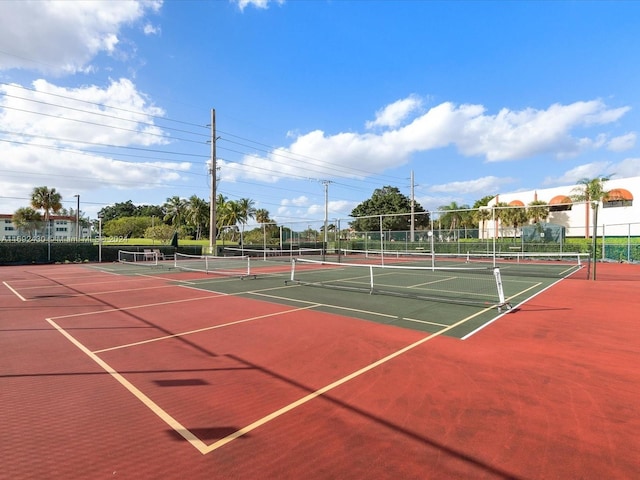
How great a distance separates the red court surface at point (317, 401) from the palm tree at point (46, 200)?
236 feet

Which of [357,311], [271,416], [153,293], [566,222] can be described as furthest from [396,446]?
[566,222]

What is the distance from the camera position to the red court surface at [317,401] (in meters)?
3.46

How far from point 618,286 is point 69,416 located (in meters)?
20.2

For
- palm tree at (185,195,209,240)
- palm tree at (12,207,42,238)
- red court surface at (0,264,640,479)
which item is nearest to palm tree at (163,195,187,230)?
palm tree at (185,195,209,240)

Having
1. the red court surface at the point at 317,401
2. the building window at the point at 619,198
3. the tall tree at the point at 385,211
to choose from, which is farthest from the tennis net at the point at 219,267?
the building window at the point at 619,198

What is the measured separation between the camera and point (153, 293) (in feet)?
47.9

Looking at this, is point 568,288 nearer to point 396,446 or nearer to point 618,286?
point 618,286

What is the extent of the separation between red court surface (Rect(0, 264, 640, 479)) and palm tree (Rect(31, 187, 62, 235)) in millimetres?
71817

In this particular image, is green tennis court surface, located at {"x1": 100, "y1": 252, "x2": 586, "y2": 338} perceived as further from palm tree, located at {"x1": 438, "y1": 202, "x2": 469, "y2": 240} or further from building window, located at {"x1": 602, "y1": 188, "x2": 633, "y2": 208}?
palm tree, located at {"x1": 438, "y1": 202, "x2": 469, "y2": 240}

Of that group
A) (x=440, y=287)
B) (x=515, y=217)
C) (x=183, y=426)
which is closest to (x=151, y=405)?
(x=183, y=426)

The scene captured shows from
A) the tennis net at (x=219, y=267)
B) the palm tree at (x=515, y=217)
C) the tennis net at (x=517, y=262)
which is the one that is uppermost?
the palm tree at (x=515, y=217)

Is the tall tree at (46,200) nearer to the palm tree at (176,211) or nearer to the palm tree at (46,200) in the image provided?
the palm tree at (46,200)

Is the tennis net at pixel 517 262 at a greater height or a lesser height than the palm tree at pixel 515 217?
lesser

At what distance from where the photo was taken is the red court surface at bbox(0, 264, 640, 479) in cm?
346
